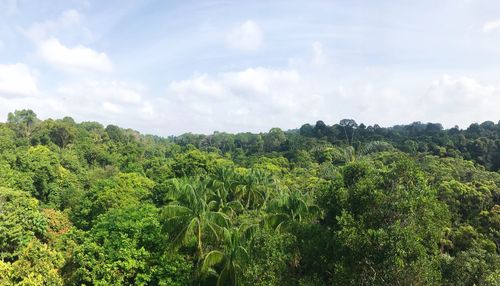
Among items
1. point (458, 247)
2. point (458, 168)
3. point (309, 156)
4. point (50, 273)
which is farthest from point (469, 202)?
point (309, 156)

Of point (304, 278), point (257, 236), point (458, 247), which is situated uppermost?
point (257, 236)

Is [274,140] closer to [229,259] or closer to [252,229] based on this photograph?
[252,229]

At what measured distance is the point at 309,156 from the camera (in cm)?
6625

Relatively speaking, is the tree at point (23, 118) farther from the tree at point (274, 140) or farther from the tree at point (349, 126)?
the tree at point (349, 126)

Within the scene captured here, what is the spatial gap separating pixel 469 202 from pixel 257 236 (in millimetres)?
25269

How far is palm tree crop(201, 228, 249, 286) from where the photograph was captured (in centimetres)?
1722

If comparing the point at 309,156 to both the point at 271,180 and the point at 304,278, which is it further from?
the point at 304,278

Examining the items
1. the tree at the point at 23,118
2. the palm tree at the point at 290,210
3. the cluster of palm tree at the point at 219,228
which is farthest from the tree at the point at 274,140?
the palm tree at the point at 290,210

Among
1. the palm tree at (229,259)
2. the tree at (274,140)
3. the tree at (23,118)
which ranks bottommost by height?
the palm tree at (229,259)

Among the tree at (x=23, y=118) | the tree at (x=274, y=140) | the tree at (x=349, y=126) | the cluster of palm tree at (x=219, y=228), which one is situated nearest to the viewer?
the cluster of palm tree at (x=219, y=228)

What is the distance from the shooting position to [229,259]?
18188 millimetres

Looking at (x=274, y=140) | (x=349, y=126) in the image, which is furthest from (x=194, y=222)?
(x=349, y=126)

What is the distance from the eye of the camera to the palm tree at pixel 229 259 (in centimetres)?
1722

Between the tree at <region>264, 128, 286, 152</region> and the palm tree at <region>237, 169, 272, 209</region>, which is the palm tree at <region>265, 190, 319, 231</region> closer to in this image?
the palm tree at <region>237, 169, 272, 209</region>
